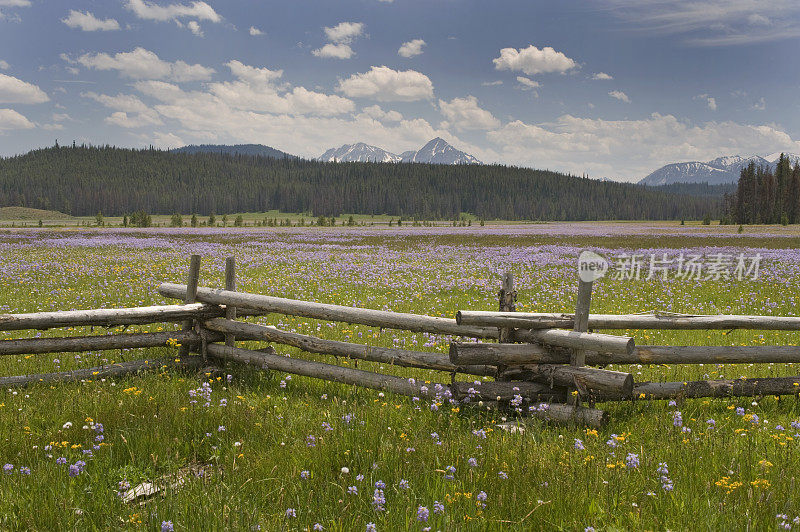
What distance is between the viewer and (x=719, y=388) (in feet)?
19.9

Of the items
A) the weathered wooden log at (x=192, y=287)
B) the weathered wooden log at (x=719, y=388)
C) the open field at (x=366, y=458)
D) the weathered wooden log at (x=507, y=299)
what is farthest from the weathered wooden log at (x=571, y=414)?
the weathered wooden log at (x=192, y=287)

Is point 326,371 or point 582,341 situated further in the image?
point 326,371

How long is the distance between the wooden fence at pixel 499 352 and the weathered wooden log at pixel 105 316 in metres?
0.01

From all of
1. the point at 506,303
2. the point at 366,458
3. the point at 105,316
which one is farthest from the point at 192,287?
the point at 506,303

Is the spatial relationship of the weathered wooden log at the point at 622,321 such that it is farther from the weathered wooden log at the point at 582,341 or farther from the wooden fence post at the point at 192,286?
the wooden fence post at the point at 192,286

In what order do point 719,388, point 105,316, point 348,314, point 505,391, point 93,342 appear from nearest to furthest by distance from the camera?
point 505,391 → point 719,388 → point 348,314 → point 105,316 → point 93,342

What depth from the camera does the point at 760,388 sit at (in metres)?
6.20

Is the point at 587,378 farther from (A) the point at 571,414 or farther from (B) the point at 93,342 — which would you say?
(B) the point at 93,342

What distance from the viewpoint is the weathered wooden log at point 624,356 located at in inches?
216

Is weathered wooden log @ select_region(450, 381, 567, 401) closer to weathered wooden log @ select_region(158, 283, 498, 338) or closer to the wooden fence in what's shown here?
the wooden fence

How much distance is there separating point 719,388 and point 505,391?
2797 mm

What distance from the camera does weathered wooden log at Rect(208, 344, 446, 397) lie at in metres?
6.01

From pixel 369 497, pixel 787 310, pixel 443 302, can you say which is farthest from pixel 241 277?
pixel 787 310

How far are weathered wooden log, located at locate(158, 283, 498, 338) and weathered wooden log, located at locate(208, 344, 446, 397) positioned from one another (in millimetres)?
658
